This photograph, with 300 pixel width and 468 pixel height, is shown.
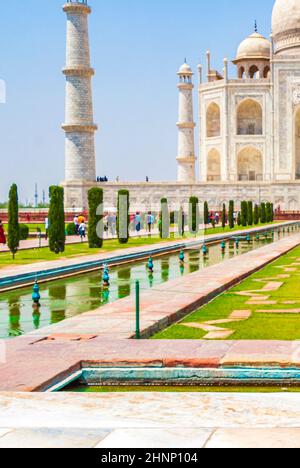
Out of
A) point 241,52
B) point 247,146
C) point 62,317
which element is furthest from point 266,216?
point 62,317

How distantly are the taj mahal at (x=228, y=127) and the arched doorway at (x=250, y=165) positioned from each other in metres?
0.05

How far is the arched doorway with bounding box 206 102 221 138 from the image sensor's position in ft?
134

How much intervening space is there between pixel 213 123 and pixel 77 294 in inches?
1330

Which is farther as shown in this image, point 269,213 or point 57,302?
point 269,213

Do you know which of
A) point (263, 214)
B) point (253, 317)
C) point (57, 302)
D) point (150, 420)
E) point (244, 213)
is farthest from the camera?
point (263, 214)

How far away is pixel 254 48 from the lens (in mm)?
42156

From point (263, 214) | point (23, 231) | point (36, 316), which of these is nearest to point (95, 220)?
point (23, 231)

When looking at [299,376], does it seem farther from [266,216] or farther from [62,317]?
[266,216]

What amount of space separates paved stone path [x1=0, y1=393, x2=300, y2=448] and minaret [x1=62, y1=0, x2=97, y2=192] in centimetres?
2879

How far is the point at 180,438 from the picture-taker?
275cm

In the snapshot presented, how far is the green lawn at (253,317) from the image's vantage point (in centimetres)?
524

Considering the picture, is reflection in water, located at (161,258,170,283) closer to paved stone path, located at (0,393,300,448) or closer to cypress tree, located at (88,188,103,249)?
cypress tree, located at (88,188,103,249)

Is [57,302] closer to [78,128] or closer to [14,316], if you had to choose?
[14,316]

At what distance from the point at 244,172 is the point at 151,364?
3691 cm
